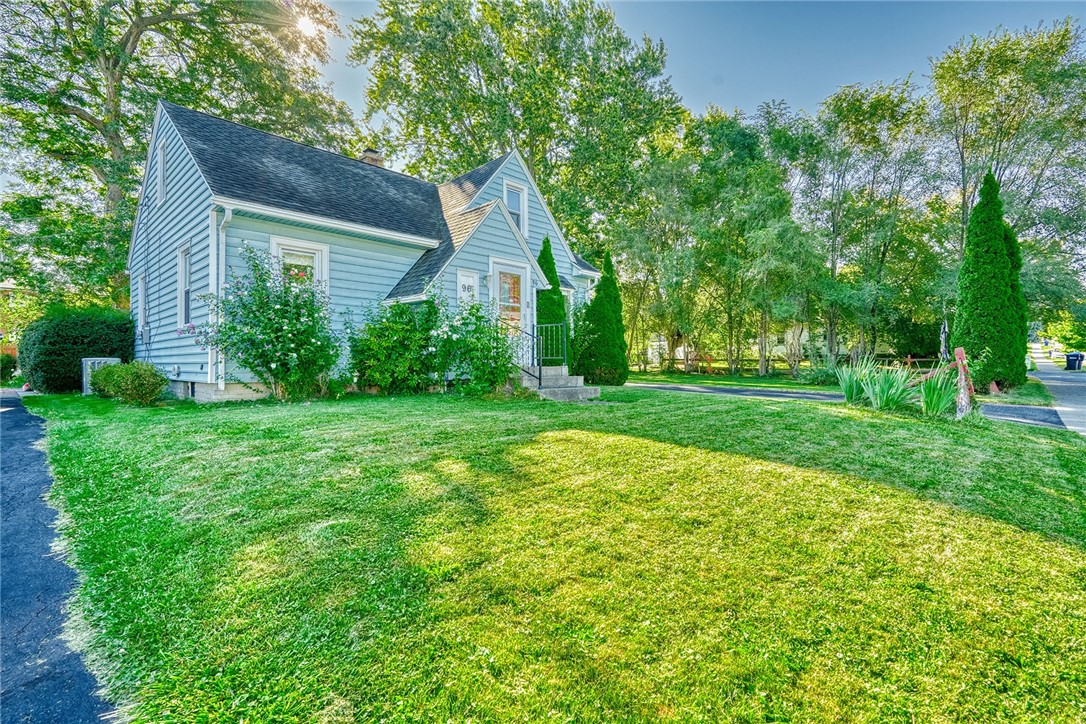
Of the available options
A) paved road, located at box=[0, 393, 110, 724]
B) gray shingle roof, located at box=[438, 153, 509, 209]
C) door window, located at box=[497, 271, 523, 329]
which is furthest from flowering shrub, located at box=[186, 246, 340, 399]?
gray shingle roof, located at box=[438, 153, 509, 209]

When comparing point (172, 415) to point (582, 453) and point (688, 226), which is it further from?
point (688, 226)

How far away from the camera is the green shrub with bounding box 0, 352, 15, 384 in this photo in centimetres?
1631

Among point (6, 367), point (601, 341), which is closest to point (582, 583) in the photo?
point (601, 341)

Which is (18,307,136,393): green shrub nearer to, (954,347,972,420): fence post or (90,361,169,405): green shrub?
(90,361,169,405): green shrub

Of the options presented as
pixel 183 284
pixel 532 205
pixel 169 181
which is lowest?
pixel 183 284

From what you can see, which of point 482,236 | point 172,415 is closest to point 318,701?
point 172,415

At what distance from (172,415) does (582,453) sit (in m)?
5.71

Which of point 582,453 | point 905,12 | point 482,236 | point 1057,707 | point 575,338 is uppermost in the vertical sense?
point 905,12

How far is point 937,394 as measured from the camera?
538cm

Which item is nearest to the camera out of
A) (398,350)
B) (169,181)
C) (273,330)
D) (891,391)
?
(891,391)

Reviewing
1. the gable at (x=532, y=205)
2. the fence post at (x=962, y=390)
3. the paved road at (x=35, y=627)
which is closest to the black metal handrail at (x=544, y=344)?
the gable at (x=532, y=205)

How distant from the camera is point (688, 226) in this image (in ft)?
63.3

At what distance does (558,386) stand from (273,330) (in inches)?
198

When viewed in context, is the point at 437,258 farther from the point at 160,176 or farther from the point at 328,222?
the point at 160,176
